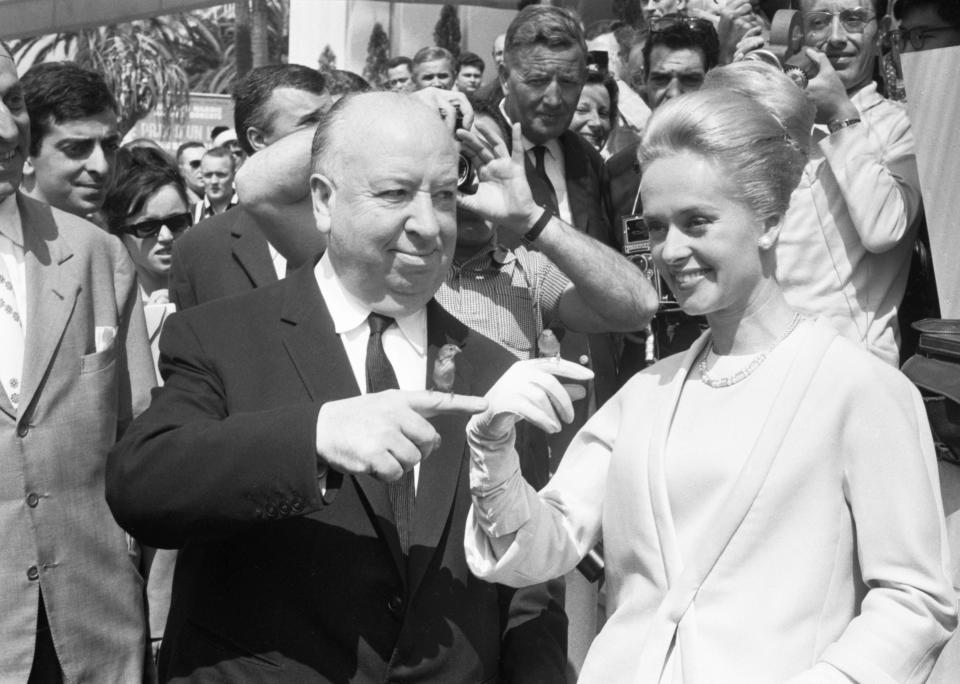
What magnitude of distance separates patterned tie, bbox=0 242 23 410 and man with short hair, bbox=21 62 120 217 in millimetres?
1076

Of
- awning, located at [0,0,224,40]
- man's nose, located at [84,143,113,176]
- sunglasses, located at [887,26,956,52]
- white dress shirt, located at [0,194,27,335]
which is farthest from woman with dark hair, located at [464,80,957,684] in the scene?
awning, located at [0,0,224,40]

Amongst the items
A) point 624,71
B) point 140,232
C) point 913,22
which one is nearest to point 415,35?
point 624,71

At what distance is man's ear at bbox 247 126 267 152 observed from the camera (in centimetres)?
443

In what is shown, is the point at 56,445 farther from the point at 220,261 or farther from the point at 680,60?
the point at 680,60

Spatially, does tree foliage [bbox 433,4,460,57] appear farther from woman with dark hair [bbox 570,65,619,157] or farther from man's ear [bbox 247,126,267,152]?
man's ear [bbox 247,126,267,152]

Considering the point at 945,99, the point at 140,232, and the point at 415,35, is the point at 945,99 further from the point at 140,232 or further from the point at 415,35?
the point at 415,35

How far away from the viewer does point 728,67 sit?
150 inches

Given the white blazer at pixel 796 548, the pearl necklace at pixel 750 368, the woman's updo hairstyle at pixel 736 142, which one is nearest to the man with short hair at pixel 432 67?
the woman's updo hairstyle at pixel 736 142

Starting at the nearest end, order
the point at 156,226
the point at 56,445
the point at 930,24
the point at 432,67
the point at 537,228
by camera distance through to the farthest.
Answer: the point at 56,445, the point at 537,228, the point at 930,24, the point at 156,226, the point at 432,67

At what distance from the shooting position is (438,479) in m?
2.61

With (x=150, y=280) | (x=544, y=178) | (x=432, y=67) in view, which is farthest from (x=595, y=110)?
(x=150, y=280)

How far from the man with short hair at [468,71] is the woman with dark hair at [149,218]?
9.68 ft

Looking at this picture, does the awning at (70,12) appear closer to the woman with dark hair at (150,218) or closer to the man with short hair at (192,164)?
the man with short hair at (192,164)

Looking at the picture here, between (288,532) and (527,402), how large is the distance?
605mm
